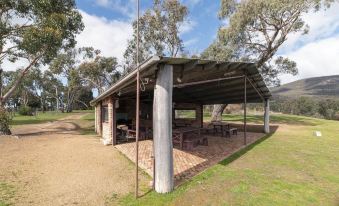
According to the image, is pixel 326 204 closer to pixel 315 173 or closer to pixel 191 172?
pixel 315 173

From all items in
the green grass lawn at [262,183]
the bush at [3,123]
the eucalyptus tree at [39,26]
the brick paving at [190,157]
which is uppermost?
the eucalyptus tree at [39,26]

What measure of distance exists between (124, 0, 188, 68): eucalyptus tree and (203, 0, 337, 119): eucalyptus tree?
4625mm

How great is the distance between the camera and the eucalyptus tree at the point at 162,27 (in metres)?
24.4

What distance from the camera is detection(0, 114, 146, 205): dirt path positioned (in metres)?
4.98

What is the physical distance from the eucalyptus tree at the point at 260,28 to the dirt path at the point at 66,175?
15.3 meters

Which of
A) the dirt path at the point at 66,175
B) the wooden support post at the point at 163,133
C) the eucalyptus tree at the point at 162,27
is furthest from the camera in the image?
the eucalyptus tree at the point at 162,27

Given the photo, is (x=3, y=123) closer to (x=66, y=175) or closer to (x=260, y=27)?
(x=66, y=175)

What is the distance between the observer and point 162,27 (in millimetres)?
25141

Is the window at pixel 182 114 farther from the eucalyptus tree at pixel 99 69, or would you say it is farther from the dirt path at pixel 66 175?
the eucalyptus tree at pixel 99 69

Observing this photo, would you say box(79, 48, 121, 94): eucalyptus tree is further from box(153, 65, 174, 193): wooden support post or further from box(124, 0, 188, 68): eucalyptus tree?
box(153, 65, 174, 193): wooden support post

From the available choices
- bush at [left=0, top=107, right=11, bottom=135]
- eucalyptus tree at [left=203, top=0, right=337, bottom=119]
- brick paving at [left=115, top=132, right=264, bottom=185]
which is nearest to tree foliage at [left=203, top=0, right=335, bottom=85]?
eucalyptus tree at [left=203, top=0, right=337, bottom=119]

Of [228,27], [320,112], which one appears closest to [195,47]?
[228,27]

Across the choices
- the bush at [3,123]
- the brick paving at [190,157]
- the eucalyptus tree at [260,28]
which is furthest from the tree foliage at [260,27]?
the bush at [3,123]

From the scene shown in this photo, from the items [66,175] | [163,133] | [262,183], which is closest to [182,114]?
[66,175]
